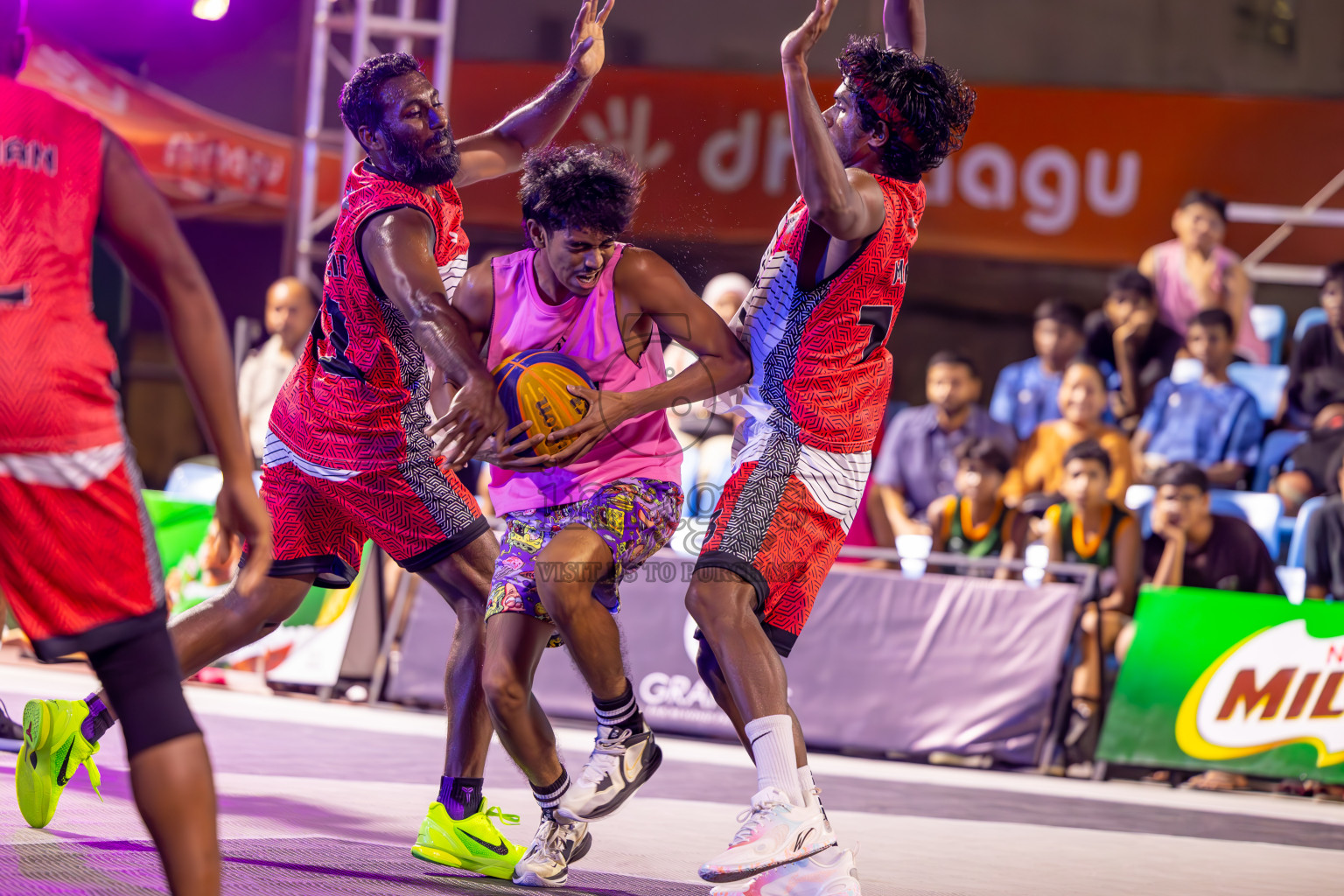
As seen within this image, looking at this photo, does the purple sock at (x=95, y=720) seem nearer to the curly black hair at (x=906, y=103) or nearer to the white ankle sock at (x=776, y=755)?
the white ankle sock at (x=776, y=755)

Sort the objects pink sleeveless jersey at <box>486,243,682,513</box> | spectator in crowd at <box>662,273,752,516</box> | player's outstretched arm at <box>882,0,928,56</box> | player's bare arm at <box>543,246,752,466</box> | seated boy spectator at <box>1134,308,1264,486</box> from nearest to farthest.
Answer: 1. player's bare arm at <box>543,246,752,466</box>
2. pink sleeveless jersey at <box>486,243,682,513</box>
3. player's outstretched arm at <box>882,0,928,56</box>
4. spectator in crowd at <box>662,273,752,516</box>
5. seated boy spectator at <box>1134,308,1264,486</box>

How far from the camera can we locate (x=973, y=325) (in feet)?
38.9

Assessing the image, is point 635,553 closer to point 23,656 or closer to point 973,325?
point 23,656

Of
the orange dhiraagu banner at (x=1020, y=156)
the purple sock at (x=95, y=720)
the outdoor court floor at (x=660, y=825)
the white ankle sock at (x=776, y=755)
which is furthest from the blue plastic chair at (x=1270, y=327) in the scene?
the purple sock at (x=95, y=720)

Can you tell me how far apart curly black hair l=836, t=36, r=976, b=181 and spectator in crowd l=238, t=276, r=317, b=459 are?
593cm

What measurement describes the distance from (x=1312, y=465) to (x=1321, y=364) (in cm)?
82

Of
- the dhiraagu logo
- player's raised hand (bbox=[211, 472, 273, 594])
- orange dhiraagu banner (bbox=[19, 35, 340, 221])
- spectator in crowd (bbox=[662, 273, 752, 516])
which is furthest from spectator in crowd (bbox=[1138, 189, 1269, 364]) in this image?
player's raised hand (bbox=[211, 472, 273, 594])

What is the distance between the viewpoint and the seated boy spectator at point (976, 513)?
27.1ft

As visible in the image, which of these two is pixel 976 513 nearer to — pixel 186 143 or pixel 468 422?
pixel 468 422

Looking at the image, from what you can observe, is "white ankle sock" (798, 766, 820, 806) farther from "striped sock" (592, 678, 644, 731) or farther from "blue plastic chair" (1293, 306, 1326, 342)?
"blue plastic chair" (1293, 306, 1326, 342)

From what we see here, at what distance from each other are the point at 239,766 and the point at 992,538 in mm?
4390

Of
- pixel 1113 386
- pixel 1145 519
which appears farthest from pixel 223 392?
pixel 1113 386

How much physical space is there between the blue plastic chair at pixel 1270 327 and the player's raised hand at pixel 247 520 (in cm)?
885

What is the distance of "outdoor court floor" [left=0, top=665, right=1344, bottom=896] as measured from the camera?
12.3 ft
